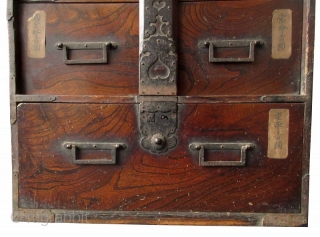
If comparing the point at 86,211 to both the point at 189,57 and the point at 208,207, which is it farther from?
the point at 189,57

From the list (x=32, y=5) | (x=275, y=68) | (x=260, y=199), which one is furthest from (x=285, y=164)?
(x=32, y=5)

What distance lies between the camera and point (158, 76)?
1.76 metres

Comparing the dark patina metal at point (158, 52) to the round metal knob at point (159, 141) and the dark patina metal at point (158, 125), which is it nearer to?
the dark patina metal at point (158, 125)

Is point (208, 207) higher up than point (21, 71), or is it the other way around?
point (21, 71)

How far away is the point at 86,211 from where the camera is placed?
1835 mm

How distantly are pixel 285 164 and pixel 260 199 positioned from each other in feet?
0.72

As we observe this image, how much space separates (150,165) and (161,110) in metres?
0.29

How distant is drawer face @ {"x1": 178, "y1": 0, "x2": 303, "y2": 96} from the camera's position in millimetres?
1734

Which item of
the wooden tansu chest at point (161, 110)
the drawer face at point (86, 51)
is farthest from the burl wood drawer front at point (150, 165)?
the drawer face at point (86, 51)

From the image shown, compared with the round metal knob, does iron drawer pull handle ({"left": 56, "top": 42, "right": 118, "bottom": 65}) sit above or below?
above

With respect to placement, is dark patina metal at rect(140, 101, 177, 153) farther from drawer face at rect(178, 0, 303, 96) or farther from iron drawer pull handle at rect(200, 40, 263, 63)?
iron drawer pull handle at rect(200, 40, 263, 63)

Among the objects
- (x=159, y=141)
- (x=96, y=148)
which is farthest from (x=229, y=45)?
(x=96, y=148)

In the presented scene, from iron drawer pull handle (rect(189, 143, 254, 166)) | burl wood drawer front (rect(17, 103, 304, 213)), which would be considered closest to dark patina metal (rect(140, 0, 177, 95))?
burl wood drawer front (rect(17, 103, 304, 213))

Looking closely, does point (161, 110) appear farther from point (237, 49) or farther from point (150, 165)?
point (237, 49)
